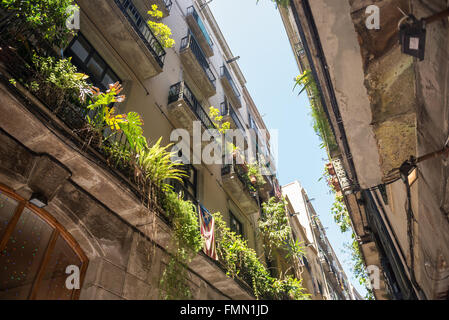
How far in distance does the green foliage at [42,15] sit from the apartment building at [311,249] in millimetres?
16018

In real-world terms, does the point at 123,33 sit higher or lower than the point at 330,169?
lower

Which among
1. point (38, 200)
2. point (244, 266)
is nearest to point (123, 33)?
point (38, 200)

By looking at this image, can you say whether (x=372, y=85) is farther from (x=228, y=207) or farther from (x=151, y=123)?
(x=228, y=207)

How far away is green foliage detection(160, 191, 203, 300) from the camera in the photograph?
5449mm

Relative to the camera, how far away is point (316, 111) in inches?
343

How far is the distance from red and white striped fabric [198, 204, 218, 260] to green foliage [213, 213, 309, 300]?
0.53m

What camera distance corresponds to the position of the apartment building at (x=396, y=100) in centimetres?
323

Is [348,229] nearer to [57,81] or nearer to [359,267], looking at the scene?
[359,267]

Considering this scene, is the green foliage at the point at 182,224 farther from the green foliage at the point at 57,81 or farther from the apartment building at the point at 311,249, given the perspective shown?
the apartment building at the point at 311,249

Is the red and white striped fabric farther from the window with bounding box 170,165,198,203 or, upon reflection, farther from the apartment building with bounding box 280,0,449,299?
the apartment building with bounding box 280,0,449,299

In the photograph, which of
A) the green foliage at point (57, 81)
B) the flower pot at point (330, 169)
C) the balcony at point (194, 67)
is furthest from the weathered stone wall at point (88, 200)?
the flower pot at point (330, 169)

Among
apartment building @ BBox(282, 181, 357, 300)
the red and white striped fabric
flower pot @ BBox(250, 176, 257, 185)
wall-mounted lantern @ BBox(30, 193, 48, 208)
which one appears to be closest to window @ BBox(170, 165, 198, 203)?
the red and white striped fabric

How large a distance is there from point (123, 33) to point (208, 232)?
571 cm

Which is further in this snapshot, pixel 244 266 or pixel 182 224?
pixel 244 266
